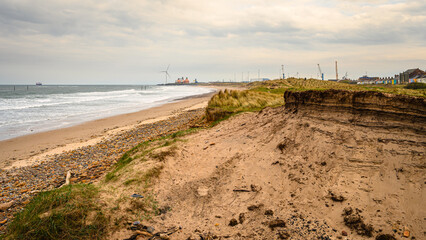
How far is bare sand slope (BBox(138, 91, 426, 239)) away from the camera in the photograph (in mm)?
4527

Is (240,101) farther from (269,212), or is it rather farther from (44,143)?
(269,212)

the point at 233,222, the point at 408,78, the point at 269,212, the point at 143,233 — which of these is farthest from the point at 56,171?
the point at 408,78

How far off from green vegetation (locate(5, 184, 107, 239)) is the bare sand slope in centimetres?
112

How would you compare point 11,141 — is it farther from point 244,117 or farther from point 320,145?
point 320,145

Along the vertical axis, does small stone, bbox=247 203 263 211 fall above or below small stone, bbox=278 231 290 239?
above

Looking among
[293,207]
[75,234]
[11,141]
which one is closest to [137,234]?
[75,234]

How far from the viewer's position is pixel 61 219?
15.5 ft

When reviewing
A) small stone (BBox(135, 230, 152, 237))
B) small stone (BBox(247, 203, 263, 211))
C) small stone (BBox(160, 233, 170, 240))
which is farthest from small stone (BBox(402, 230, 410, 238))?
small stone (BBox(135, 230, 152, 237))

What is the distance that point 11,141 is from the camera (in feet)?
50.9

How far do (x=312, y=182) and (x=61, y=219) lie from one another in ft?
16.1

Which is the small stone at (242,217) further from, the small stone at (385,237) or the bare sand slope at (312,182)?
the small stone at (385,237)

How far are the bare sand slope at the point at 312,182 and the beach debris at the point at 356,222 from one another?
0.01m

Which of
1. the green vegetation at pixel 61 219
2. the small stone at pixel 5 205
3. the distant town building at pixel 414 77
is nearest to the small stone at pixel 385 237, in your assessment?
the green vegetation at pixel 61 219

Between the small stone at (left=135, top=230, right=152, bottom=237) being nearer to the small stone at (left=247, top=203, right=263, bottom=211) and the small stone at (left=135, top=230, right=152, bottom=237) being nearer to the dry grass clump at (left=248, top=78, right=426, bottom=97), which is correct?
the small stone at (left=247, top=203, right=263, bottom=211)
